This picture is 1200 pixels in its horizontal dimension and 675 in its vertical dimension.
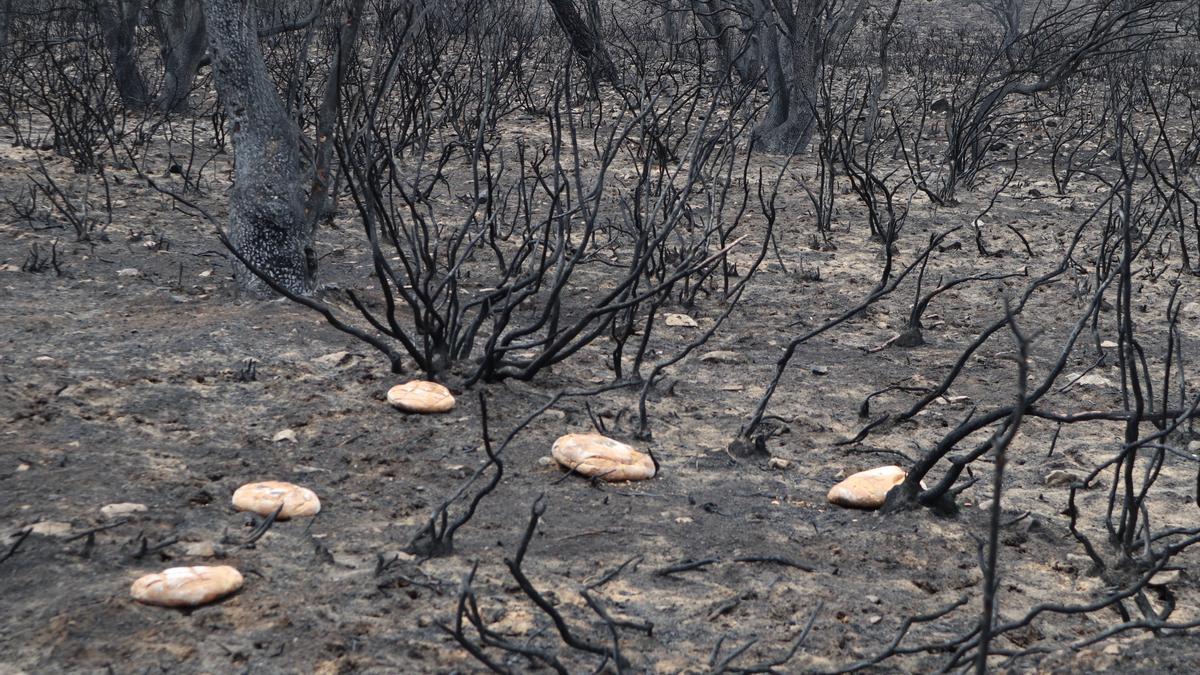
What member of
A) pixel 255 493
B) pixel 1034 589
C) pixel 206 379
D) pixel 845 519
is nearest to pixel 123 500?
pixel 255 493

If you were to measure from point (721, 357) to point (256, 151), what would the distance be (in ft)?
5.79

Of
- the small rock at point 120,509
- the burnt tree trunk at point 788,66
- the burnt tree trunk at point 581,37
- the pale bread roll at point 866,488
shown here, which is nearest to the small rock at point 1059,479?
the pale bread roll at point 866,488

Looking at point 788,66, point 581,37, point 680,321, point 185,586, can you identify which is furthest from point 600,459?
point 581,37

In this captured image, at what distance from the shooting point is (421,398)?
2.95 m

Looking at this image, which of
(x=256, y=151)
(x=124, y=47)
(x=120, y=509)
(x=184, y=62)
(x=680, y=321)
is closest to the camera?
(x=120, y=509)

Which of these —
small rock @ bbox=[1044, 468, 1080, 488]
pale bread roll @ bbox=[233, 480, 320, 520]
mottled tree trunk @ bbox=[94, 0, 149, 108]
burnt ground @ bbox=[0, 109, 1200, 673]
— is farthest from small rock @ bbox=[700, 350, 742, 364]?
mottled tree trunk @ bbox=[94, 0, 149, 108]

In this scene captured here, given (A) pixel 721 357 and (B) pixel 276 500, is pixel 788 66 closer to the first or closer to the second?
(A) pixel 721 357

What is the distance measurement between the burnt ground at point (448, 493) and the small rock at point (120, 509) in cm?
3

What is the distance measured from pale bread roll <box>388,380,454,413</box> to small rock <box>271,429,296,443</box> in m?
0.30

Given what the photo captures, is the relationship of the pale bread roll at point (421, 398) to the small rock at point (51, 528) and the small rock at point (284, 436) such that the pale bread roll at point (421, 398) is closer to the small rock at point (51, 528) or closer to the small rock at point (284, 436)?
the small rock at point (284, 436)

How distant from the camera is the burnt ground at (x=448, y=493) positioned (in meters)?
1.84

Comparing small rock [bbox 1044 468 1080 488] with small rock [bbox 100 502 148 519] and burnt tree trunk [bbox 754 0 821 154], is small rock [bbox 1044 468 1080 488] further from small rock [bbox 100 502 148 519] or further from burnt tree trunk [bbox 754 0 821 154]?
burnt tree trunk [bbox 754 0 821 154]

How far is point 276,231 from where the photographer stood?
12.5 feet

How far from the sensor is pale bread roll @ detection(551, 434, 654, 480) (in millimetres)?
2604
